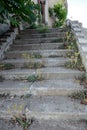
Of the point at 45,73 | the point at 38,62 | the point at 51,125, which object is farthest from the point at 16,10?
the point at 51,125

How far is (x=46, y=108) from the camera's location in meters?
3.30

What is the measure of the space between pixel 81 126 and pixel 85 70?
5.31ft

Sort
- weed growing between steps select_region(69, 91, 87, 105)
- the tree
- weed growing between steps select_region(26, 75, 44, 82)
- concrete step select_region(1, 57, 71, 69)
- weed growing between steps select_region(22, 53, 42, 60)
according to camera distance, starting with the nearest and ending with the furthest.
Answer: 1. weed growing between steps select_region(69, 91, 87, 105)
2. weed growing between steps select_region(26, 75, 44, 82)
3. the tree
4. concrete step select_region(1, 57, 71, 69)
5. weed growing between steps select_region(22, 53, 42, 60)

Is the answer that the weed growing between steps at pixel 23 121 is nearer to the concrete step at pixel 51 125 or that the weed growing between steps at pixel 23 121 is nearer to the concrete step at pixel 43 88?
the concrete step at pixel 51 125

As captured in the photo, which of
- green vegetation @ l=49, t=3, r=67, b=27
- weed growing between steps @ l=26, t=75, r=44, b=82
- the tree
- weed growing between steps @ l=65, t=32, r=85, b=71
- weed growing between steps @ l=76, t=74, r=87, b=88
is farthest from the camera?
green vegetation @ l=49, t=3, r=67, b=27

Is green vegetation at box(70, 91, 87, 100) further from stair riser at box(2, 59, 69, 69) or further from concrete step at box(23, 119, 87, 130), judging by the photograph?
stair riser at box(2, 59, 69, 69)

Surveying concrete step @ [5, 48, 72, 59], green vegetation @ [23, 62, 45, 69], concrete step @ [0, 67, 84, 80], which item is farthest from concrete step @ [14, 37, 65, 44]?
concrete step @ [0, 67, 84, 80]

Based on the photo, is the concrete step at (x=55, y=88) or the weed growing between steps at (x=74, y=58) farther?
the weed growing between steps at (x=74, y=58)

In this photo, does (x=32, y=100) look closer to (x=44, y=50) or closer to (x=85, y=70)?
(x=85, y=70)

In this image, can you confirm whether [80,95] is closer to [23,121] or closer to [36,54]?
[23,121]

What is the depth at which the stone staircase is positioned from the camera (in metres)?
3.15

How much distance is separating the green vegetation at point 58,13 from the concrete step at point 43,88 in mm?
12173

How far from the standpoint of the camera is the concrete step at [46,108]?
3.16m

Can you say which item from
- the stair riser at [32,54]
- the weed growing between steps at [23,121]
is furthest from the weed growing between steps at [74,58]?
the weed growing between steps at [23,121]
